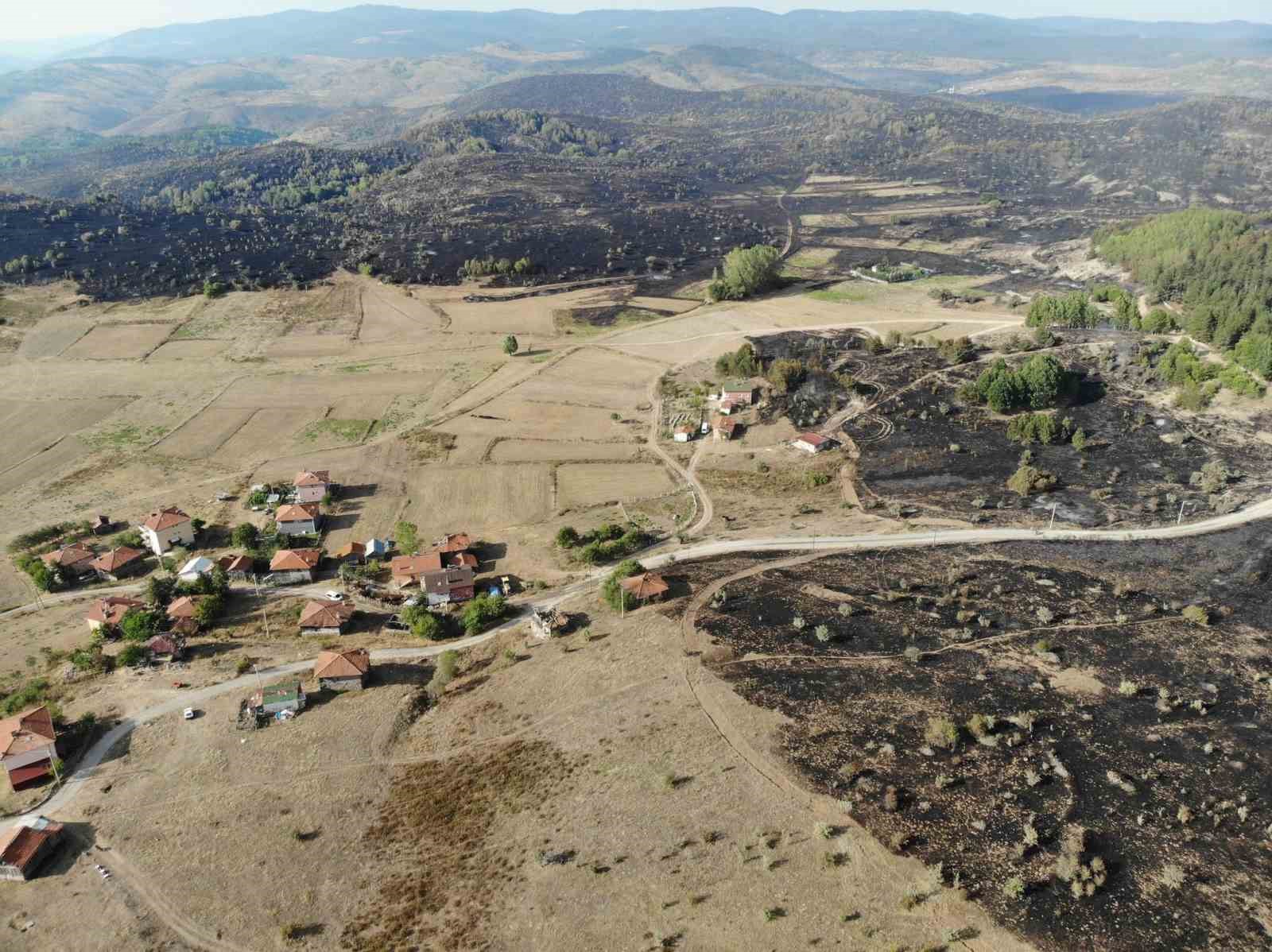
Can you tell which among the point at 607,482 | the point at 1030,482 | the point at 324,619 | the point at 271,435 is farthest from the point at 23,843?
the point at 1030,482

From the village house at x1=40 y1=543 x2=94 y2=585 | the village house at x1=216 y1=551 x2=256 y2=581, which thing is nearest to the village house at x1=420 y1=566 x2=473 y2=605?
the village house at x1=216 y1=551 x2=256 y2=581

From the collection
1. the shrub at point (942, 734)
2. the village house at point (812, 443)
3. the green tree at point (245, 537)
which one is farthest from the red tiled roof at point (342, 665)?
the village house at point (812, 443)

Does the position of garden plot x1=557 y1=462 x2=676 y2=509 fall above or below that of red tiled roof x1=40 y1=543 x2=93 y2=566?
below

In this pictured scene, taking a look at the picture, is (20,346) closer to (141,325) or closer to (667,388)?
(141,325)

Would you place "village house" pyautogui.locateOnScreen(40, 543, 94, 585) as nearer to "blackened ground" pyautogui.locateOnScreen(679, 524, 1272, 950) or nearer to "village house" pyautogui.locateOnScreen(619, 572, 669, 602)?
"village house" pyautogui.locateOnScreen(619, 572, 669, 602)

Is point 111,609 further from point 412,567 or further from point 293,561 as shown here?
point 412,567

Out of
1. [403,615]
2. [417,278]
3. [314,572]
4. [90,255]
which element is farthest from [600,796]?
[90,255]
